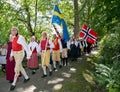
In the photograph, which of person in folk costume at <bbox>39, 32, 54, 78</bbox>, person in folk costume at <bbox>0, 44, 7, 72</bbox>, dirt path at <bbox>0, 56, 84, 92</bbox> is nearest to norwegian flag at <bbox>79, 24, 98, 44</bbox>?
person in folk costume at <bbox>0, 44, 7, 72</bbox>

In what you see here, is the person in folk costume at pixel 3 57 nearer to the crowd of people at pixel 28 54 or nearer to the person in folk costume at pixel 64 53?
the crowd of people at pixel 28 54

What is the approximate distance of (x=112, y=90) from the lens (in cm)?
926

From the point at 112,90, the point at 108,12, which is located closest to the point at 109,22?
the point at 108,12

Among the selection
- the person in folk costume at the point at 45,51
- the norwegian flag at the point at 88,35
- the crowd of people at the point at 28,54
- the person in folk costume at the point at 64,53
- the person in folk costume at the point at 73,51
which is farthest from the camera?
the norwegian flag at the point at 88,35

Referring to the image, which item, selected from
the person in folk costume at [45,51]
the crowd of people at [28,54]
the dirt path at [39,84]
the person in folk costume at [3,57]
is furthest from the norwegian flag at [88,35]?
the person in folk costume at [45,51]

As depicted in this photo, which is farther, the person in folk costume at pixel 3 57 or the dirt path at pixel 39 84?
the person in folk costume at pixel 3 57

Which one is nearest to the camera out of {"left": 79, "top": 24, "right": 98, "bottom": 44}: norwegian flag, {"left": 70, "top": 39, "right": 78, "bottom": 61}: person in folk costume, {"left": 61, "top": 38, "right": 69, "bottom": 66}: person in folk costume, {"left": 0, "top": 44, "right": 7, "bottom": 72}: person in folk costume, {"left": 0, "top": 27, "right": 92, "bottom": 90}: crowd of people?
{"left": 0, "top": 27, "right": 92, "bottom": 90}: crowd of people

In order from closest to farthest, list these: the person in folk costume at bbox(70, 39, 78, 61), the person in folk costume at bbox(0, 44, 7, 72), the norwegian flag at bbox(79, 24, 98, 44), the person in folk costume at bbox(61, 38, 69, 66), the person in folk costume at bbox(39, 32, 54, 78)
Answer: the person in folk costume at bbox(39, 32, 54, 78) < the person in folk costume at bbox(0, 44, 7, 72) < the person in folk costume at bbox(61, 38, 69, 66) < the person in folk costume at bbox(70, 39, 78, 61) < the norwegian flag at bbox(79, 24, 98, 44)

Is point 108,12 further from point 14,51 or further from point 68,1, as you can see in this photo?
point 68,1

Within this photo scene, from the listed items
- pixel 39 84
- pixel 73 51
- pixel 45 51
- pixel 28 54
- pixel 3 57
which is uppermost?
pixel 28 54

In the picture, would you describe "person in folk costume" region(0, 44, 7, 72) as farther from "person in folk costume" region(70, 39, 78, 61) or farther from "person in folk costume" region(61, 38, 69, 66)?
"person in folk costume" region(70, 39, 78, 61)

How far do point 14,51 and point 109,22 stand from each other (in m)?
7.44

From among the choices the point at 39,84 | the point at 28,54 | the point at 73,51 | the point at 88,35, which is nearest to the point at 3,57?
the point at 39,84

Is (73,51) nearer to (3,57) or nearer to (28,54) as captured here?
(3,57)
